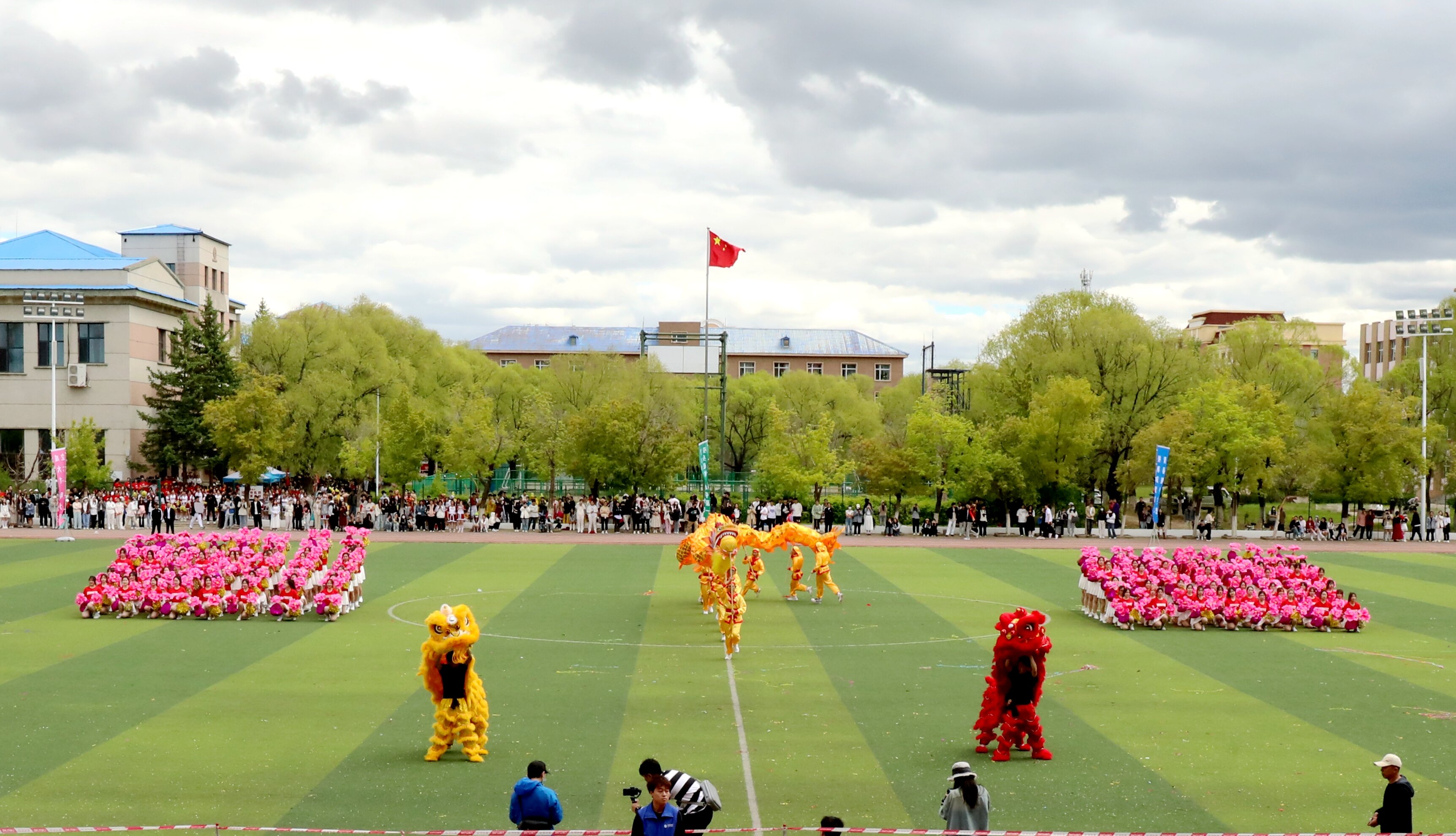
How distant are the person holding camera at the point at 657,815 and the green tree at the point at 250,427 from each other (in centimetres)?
5637

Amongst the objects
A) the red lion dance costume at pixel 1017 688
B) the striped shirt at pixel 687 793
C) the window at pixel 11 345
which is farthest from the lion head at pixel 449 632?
the window at pixel 11 345

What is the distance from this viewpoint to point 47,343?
72.9m

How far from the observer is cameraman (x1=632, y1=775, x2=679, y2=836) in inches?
389

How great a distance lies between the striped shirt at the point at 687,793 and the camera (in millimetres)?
10281

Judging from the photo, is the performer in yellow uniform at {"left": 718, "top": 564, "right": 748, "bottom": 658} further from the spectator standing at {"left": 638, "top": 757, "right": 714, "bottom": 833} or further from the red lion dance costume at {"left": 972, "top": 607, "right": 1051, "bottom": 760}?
the spectator standing at {"left": 638, "top": 757, "right": 714, "bottom": 833}

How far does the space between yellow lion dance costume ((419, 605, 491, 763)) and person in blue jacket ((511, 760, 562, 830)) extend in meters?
3.77

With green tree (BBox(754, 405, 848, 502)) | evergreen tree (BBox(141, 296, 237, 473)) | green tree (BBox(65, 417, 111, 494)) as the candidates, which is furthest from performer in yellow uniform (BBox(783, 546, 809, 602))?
green tree (BBox(65, 417, 111, 494))

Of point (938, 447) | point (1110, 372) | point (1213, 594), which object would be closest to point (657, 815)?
point (1213, 594)

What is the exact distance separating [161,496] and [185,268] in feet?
146

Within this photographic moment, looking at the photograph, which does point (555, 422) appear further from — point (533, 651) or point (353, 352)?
point (533, 651)

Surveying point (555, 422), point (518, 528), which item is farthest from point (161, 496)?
point (555, 422)

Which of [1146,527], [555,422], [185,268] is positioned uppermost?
[185,268]

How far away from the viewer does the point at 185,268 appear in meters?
93.8

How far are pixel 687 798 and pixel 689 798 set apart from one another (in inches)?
0.9
